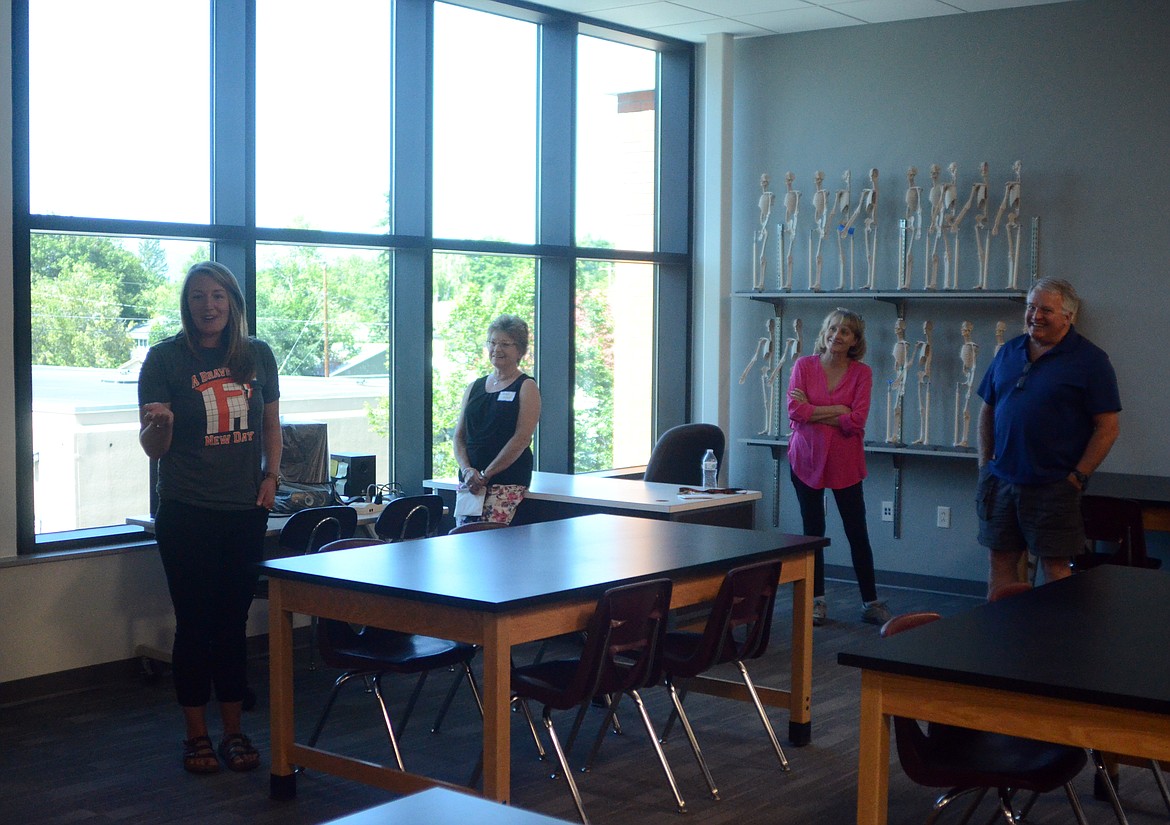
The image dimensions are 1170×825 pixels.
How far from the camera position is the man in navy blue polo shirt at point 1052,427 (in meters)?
4.80

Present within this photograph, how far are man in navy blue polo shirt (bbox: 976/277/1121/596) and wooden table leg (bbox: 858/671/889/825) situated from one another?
2500 mm

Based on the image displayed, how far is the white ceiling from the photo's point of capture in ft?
23.9

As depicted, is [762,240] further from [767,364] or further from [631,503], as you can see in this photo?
[631,503]

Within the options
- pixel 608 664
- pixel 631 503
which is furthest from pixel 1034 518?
pixel 608 664

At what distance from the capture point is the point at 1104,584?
355 centimetres

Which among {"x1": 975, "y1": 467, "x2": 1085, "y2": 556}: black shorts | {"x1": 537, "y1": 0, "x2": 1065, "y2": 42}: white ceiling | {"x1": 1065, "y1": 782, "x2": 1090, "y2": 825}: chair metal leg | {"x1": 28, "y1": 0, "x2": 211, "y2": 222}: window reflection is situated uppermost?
{"x1": 537, "y1": 0, "x2": 1065, "y2": 42}: white ceiling

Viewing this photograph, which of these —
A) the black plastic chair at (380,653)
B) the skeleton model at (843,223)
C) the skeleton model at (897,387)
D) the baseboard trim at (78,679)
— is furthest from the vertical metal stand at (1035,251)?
the baseboard trim at (78,679)

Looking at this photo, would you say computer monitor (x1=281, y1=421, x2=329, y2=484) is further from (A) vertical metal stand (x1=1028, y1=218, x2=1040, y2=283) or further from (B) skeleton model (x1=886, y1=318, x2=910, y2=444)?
(A) vertical metal stand (x1=1028, y1=218, x2=1040, y2=283)

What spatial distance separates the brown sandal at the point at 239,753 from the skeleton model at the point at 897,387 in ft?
15.1

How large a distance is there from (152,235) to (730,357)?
4118mm

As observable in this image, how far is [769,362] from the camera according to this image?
8.17 metres

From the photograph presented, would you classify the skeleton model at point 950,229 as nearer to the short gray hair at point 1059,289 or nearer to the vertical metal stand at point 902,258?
the vertical metal stand at point 902,258

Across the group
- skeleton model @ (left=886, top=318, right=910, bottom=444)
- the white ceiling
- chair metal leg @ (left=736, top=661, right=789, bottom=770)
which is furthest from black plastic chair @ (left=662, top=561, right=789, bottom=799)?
the white ceiling

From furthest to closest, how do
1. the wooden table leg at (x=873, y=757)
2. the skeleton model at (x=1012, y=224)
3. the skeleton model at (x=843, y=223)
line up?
1. the skeleton model at (x=843, y=223)
2. the skeleton model at (x=1012, y=224)
3. the wooden table leg at (x=873, y=757)
